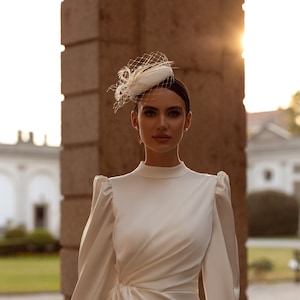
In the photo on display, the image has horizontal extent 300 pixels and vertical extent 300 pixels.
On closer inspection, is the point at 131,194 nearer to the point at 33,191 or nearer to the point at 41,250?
the point at 41,250

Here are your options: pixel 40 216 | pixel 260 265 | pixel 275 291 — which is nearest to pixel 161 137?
pixel 275 291

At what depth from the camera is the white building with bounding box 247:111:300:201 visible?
36219 mm

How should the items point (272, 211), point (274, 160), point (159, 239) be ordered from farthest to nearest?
1. point (274, 160)
2. point (272, 211)
3. point (159, 239)

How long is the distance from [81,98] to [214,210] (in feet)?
7.13

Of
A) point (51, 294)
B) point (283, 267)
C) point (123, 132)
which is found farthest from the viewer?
point (283, 267)

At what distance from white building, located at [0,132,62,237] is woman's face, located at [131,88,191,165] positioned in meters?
31.9

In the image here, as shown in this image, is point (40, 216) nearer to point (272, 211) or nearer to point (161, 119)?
point (272, 211)

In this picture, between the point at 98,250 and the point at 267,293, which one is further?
the point at 267,293

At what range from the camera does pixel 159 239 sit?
2.28 m

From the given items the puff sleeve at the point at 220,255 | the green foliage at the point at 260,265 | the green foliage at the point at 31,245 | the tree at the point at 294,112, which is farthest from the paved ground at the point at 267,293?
→ the tree at the point at 294,112

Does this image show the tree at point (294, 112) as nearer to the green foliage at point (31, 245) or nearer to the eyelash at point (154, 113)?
the green foliage at point (31, 245)

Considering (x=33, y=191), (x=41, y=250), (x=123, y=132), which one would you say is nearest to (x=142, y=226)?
(x=123, y=132)

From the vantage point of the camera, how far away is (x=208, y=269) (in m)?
2.35

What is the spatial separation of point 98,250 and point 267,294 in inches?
390
